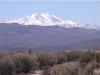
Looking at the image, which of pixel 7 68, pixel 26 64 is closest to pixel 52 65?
pixel 26 64

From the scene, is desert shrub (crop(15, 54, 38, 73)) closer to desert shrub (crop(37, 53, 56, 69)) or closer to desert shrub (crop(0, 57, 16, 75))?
desert shrub (crop(37, 53, 56, 69))

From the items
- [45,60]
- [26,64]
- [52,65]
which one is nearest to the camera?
[52,65]

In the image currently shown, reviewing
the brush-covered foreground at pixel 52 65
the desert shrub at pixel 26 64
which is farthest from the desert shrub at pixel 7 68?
the desert shrub at pixel 26 64

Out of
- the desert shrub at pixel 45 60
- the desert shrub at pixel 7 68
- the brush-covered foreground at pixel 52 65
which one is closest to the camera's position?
the brush-covered foreground at pixel 52 65

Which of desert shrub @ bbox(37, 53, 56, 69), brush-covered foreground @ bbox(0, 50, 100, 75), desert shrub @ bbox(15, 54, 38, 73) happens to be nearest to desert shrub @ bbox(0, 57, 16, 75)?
brush-covered foreground @ bbox(0, 50, 100, 75)

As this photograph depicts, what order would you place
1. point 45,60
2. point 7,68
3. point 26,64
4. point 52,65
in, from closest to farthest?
point 7,68 < point 52,65 < point 26,64 < point 45,60

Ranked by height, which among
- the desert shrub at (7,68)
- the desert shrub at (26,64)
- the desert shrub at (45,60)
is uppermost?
the desert shrub at (7,68)

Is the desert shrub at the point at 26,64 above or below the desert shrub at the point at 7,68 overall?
below

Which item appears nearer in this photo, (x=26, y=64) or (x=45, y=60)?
(x=26, y=64)

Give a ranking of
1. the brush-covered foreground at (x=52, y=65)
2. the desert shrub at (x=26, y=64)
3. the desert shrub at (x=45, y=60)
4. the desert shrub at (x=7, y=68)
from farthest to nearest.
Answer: the desert shrub at (x=45, y=60), the desert shrub at (x=26, y=64), the desert shrub at (x=7, y=68), the brush-covered foreground at (x=52, y=65)

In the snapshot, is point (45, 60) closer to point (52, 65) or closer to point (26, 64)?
point (26, 64)

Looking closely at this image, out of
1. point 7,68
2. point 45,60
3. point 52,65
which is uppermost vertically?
point 7,68

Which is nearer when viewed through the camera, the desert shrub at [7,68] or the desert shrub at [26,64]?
the desert shrub at [7,68]

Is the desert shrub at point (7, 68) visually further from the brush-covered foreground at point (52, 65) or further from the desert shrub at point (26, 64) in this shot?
the desert shrub at point (26, 64)
